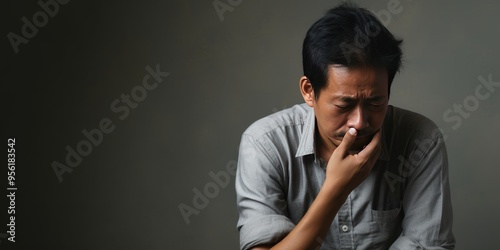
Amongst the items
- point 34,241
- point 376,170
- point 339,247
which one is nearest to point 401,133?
point 376,170

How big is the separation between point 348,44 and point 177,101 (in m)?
0.91

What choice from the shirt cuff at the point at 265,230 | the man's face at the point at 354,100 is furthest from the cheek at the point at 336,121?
the shirt cuff at the point at 265,230

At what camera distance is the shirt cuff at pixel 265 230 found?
4.73ft

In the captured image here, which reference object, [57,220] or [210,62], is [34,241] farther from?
[210,62]

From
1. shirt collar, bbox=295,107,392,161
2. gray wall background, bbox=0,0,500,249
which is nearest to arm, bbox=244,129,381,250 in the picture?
shirt collar, bbox=295,107,392,161

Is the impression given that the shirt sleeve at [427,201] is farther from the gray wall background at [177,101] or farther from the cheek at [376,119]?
the gray wall background at [177,101]

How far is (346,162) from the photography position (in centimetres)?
145

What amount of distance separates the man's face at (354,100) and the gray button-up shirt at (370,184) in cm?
15

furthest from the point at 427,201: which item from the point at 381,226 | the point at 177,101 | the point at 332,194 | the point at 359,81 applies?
the point at 177,101

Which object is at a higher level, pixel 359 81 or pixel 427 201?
pixel 359 81

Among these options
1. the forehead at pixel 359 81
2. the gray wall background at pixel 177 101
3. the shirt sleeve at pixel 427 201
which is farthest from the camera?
the gray wall background at pixel 177 101

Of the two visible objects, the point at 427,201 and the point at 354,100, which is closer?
the point at 354,100

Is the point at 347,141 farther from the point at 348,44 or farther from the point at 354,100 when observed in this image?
the point at 348,44

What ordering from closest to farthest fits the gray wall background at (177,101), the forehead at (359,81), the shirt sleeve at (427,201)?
the forehead at (359,81) → the shirt sleeve at (427,201) → the gray wall background at (177,101)
